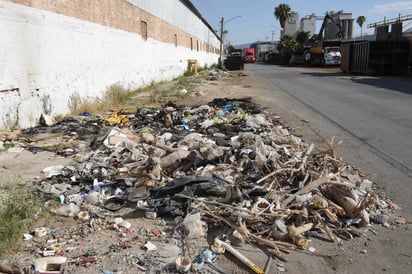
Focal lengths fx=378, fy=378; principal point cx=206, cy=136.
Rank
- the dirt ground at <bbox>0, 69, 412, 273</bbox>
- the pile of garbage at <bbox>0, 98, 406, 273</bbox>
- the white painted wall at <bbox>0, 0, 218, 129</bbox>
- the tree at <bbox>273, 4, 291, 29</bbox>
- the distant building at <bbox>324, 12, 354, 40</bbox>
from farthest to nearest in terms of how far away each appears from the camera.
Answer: the tree at <bbox>273, 4, 291, 29</bbox> < the distant building at <bbox>324, 12, 354, 40</bbox> < the white painted wall at <bbox>0, 0, 218, 129</bbox> < the pile of garbage at <bbox>0, 98, 406, 273</bbox> < the dirt ground at <bbox>0, 69, 412, 273</bbox>

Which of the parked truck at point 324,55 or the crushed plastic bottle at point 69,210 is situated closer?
the crushed plastic bottle at point 69,210

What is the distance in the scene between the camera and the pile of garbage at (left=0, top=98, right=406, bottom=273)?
402 cm

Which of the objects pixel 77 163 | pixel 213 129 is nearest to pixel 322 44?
pixel 213 129

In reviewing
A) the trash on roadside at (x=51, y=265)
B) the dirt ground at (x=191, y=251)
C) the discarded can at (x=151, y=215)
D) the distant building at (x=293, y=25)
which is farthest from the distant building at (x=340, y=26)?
the trash on roadside at (x=51, y=265)

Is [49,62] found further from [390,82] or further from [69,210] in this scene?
[390,82]

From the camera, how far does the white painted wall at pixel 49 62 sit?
8266mm

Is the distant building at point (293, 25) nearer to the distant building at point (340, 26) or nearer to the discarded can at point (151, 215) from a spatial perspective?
the distant building at point (340, 26)

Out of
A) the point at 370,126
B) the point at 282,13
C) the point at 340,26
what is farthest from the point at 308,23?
the point at 370,126

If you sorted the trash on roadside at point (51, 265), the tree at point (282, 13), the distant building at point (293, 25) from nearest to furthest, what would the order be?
the trash on roadside at point (51, 265) < the tree at point (282, 13) < the distant building at point (293, 25)

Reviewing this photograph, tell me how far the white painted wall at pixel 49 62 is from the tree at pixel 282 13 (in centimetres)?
8565

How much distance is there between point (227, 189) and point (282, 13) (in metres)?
97.5

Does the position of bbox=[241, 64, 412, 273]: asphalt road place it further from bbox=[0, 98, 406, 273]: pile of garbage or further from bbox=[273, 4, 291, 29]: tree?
bbox=[273, 4, 291, 29]: tree

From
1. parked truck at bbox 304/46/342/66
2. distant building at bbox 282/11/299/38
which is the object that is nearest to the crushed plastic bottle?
parked truck at bbox 304/46/342/66

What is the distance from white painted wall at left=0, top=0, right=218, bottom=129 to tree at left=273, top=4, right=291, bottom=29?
85647mm
